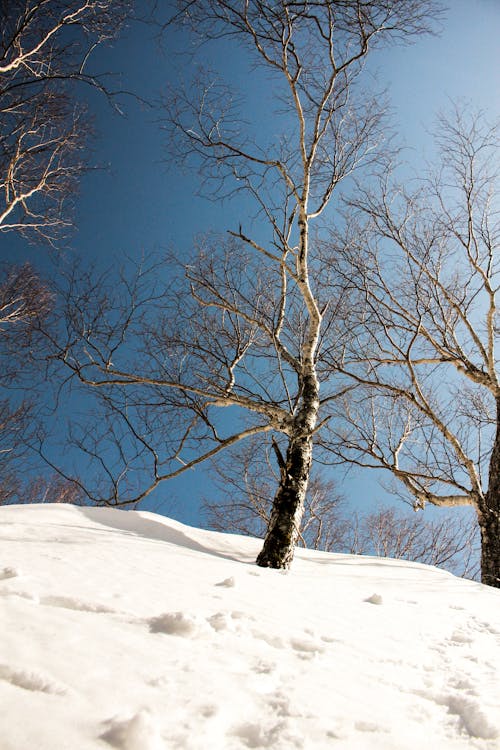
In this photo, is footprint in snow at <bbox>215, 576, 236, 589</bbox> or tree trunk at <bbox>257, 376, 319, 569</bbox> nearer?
footprint in snow at <bbox>215, 576, 236, 589</bbox>

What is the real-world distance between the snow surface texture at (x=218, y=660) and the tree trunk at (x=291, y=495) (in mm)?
1154

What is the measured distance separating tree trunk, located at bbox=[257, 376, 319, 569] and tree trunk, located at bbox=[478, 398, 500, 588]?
2.60 meters

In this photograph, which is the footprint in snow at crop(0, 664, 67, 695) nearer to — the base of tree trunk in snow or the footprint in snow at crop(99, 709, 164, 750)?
the footprint in snow at crop(99, 709, 164, 750)

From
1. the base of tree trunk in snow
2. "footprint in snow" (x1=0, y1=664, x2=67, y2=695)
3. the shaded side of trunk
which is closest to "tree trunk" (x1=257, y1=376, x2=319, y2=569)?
the shaded side of trunk

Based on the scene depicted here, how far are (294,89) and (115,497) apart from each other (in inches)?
206

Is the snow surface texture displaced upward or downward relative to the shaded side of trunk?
downward

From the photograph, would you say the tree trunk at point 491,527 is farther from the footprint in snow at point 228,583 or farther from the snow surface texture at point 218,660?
the footprint in snow at point 228,583

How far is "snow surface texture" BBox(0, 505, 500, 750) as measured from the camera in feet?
3.08

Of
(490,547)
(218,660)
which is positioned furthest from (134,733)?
(490,547)

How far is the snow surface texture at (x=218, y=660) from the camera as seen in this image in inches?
37.0

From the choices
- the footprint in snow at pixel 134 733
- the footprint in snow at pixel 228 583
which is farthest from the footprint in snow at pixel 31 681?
the footprint in snow at pixel 228 583

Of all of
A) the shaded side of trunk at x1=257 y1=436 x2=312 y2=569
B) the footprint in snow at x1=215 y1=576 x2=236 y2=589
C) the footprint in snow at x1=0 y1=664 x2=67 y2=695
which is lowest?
the footprint in snow at x1=0 y1=664 x2=67 y2=695

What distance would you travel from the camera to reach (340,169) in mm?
5363

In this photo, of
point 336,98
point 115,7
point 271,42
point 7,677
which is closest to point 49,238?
point 115,7
